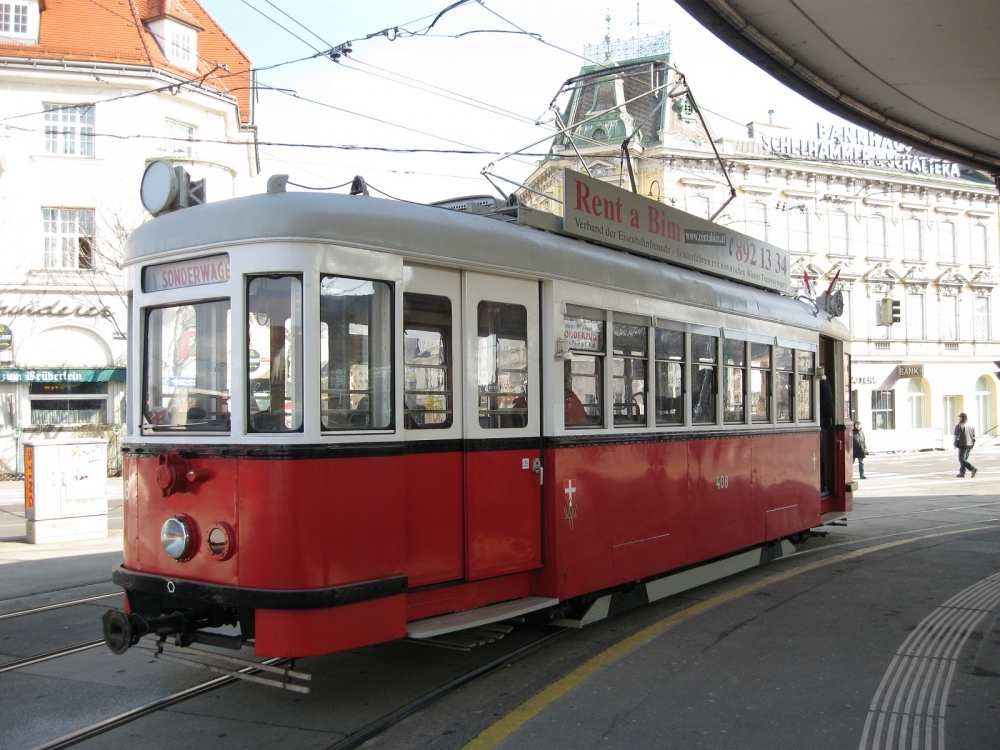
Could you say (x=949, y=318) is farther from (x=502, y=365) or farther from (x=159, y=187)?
(x=159, y=187)

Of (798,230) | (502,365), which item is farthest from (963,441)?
(502,365)

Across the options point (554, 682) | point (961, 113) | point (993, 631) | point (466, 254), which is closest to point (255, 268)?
point (466, 254)

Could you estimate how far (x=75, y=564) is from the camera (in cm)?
1038

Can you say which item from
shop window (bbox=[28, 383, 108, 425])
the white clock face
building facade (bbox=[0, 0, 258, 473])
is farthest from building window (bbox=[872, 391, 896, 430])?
the white clock face

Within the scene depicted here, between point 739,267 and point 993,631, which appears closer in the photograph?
point 993,631

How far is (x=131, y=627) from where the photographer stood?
4.89 meters

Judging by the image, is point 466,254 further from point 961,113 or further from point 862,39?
point 961,113

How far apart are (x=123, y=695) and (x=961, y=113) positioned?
376 inches

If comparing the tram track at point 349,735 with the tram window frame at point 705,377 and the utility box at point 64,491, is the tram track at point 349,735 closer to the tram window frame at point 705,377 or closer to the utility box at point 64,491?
the tram window frame at point 705,377

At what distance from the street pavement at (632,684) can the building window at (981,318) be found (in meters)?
40.1

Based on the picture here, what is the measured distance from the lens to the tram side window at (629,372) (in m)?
6.98

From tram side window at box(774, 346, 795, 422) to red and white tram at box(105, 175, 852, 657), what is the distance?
292 centimetres

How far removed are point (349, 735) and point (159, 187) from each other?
3551mm

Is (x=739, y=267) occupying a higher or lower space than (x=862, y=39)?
lower
